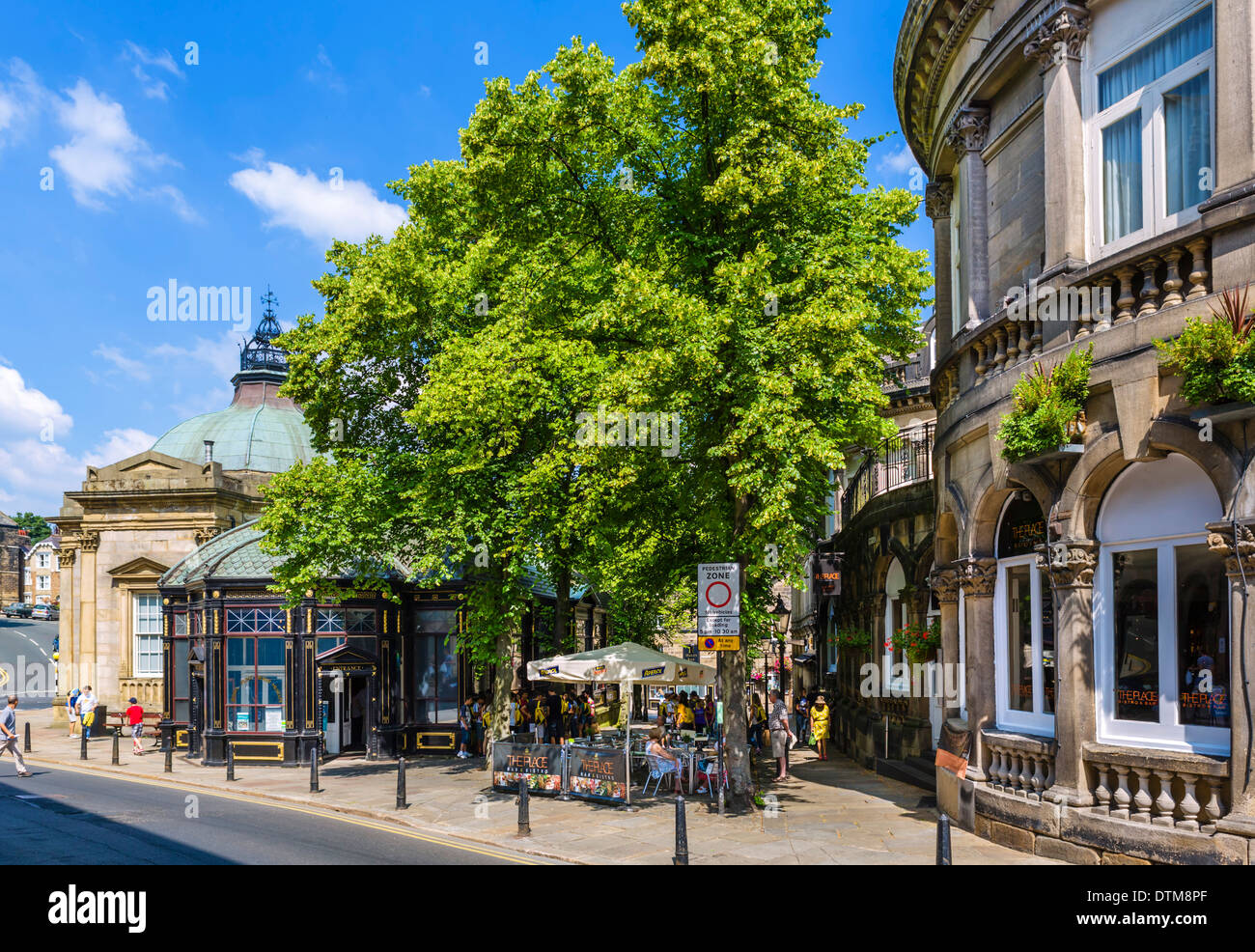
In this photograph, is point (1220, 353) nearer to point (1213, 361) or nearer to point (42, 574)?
point (1213, 361)

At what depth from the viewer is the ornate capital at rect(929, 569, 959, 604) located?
15.8m

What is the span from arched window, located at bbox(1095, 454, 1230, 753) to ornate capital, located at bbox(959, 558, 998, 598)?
2.16 metres

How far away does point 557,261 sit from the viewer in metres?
20.6

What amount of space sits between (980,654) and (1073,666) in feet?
7.27

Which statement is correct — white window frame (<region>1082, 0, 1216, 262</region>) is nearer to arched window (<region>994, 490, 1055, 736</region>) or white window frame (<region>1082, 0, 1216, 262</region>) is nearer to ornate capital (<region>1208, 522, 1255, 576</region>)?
ornate capital (<region>1208, 522, 1255, 576</region>)

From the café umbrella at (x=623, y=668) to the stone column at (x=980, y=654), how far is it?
20.0 feet

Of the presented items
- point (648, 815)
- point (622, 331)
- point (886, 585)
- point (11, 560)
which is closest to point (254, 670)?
point (648, 815)

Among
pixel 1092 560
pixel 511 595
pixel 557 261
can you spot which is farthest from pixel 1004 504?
pixel 511 595

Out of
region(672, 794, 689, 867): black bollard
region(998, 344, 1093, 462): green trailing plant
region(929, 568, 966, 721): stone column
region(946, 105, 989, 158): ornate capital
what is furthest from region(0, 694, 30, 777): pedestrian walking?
region(946, 105, 989, 158): ornate capital

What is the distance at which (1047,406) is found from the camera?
12562mm

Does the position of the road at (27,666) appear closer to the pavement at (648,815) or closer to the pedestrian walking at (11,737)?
the pedestrian walking at (11,737)

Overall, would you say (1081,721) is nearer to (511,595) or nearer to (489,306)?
(511,595)

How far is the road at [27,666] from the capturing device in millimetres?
59969

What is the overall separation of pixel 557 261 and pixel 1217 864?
14.9 m
